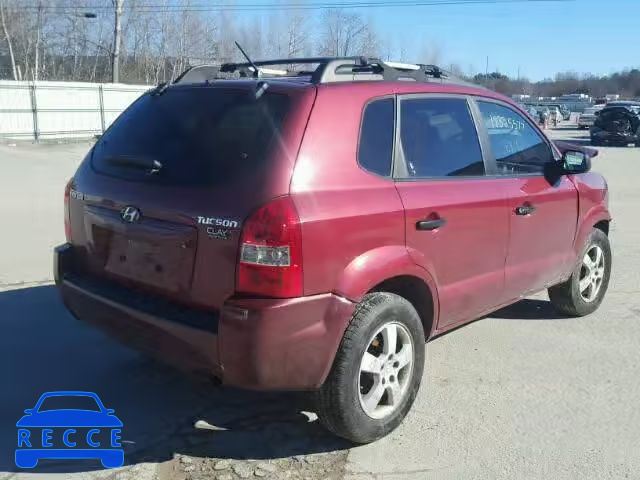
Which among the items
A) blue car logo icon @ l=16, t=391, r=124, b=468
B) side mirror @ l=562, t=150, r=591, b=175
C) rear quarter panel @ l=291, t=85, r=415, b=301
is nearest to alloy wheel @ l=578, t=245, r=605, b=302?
side mirror @ l=562, t=150, r=591, b=175

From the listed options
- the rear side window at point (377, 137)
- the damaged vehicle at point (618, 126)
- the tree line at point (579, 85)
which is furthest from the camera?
the tree line at point (579, 85)

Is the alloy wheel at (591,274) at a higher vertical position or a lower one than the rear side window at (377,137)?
lower

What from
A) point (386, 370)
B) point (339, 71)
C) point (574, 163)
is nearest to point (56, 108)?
point (574, 163)

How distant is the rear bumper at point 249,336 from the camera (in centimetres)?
289

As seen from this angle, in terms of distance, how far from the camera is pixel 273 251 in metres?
2.90

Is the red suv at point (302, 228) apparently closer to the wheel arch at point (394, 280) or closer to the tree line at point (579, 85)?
the wheel arch at point (394, 280)

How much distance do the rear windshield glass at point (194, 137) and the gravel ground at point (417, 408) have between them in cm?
136

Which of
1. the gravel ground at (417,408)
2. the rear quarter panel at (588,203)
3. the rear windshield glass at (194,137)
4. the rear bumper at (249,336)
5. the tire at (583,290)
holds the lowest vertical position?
the gravel ground at (417,408)

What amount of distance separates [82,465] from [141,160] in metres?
1.54

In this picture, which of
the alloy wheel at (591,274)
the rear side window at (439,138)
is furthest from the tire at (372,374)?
the alloy wheel at (591,274)

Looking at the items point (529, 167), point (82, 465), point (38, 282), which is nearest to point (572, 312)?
point (529, 167)

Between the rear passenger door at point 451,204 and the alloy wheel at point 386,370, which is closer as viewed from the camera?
the alloy wheel at point 386,370

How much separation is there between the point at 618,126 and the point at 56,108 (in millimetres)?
21937

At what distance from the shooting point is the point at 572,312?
5.47m
